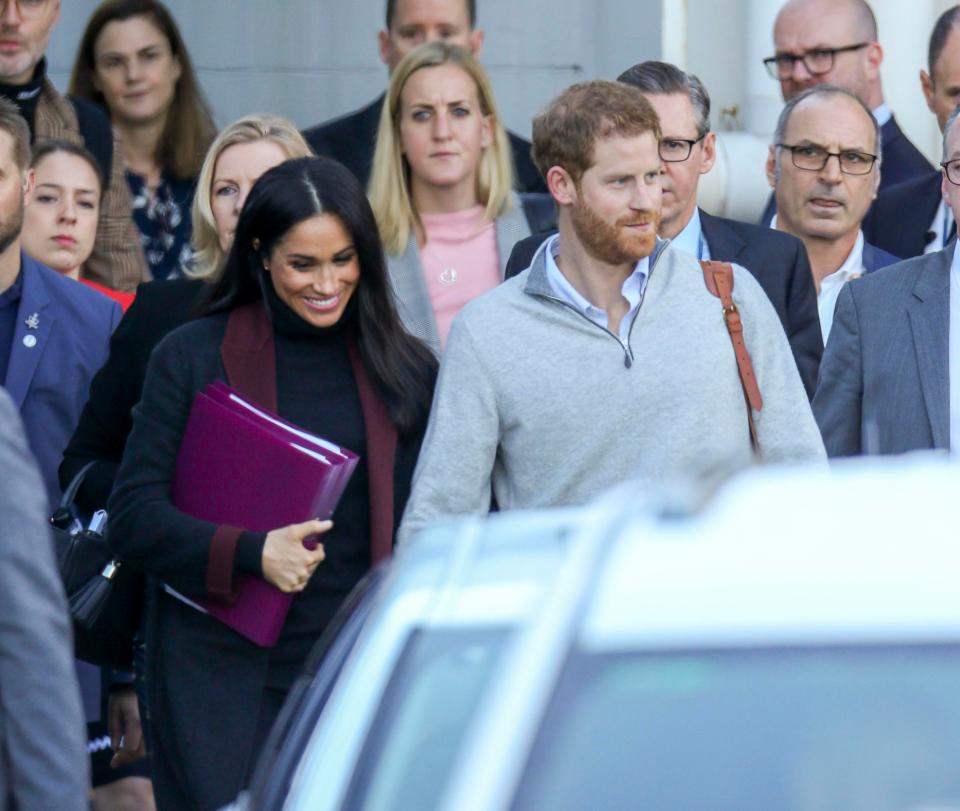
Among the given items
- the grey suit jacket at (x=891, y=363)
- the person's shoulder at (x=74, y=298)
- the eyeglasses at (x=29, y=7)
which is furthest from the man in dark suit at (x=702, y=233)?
the eyeglasses at (x=29, y=7)

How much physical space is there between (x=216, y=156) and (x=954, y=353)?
2.03 metres

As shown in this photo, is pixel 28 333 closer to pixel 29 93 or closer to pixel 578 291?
pixel 29 93

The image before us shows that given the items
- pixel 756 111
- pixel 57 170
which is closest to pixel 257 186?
pixel 57 170

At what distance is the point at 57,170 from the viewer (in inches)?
246

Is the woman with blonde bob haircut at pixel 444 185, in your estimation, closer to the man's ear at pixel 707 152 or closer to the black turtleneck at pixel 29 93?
the man's ear at pixel 707 152

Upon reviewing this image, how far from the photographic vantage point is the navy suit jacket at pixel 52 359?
5.36 meters

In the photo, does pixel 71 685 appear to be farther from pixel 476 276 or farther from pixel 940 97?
pixel 940 97

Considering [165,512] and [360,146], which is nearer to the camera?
[165,512]

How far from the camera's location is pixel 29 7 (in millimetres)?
6480

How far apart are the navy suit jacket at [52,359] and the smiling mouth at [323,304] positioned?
114 cm

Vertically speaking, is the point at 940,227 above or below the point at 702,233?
below

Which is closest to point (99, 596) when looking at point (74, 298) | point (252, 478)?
point (252, 478)

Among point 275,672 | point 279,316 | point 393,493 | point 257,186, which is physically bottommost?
point 275,672

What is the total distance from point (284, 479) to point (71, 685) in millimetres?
1360
